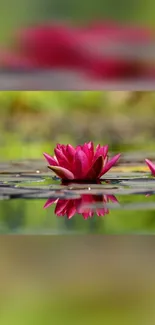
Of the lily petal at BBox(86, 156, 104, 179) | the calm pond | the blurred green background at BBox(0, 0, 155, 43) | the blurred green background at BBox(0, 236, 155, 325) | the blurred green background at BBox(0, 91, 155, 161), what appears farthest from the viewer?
the blurred green background at BBox(0, 0, 155, 43)

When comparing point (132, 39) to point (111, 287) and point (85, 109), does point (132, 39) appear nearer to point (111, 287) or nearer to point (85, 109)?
point (85, 109)

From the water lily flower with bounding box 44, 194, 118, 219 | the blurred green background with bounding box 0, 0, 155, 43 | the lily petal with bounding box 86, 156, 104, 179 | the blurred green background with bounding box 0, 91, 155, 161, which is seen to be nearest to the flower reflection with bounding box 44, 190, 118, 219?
the water lily flower with bounding box 44, 194, 118, 219

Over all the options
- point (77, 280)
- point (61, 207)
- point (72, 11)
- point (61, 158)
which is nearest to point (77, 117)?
point (72, 11)

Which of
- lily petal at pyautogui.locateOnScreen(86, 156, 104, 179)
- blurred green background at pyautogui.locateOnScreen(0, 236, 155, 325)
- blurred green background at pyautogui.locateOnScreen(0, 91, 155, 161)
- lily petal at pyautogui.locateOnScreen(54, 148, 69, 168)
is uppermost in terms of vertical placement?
blurred green background at pyautogui.locateOnScreen(0, 91, 155, 161)

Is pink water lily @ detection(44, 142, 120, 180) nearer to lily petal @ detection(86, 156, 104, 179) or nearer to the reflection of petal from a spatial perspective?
lily petal @ detection(86, 156, 104, 179)

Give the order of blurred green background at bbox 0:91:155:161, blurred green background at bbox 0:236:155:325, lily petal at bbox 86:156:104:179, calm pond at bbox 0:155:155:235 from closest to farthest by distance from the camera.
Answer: blurred green background at bbox 0:236:155:325, calm pond at bbox 0:155:155:235, lily petal at bbox 86:156:104:179, blurred green background at bbox 0:91:155:161

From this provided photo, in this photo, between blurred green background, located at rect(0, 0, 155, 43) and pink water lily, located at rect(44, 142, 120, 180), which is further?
blurred green background, located at rect(0, 0, 155, 43)
